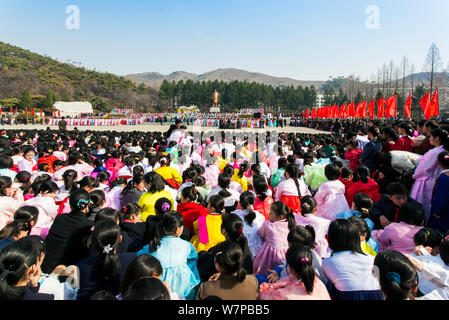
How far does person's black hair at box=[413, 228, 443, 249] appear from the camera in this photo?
262 cm

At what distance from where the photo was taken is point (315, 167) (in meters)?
6.00

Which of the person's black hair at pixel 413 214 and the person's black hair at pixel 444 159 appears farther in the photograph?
the person's black hair at pixel 444 159

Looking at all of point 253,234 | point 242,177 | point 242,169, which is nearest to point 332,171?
point 242,169

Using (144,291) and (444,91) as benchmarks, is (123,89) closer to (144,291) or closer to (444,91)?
(444,91)

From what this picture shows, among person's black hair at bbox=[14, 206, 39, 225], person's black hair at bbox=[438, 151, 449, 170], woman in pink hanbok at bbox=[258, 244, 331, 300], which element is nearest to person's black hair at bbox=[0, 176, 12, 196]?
person's black hair at bbox=[14, 206, 39, 225]

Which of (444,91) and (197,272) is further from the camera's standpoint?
(444,91)

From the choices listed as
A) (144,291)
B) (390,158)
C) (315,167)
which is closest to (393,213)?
(390,158)

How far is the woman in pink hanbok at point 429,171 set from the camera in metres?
3.93

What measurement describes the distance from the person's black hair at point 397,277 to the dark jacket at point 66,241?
8.91 feet

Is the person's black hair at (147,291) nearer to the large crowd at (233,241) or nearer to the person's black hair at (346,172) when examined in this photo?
the large crowd at (233,241)

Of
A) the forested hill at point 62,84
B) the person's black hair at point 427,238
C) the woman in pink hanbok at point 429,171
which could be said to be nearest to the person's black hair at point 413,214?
the person's black hair at point 427,238

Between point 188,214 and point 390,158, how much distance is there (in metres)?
3.71

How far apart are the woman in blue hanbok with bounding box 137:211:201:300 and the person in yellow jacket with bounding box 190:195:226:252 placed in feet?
1.47

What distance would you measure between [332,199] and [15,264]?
387 cm
